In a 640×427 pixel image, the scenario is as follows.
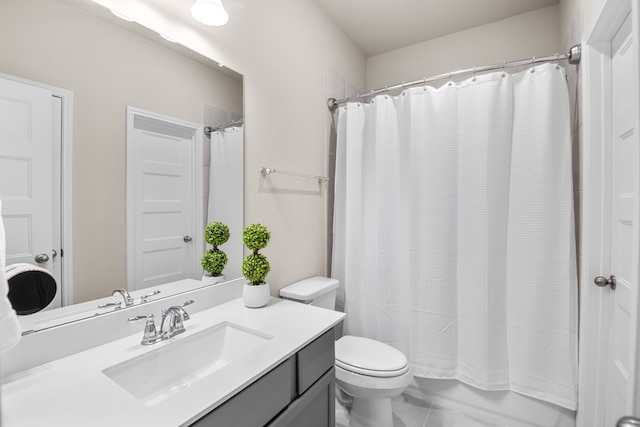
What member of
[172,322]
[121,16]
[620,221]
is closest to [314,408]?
[172,322]

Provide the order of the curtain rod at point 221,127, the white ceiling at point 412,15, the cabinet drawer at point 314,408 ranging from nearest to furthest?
the cabinet drawer at point 314,408 < the curtain rod at point 221,127 < the white ceiling at point 412,15

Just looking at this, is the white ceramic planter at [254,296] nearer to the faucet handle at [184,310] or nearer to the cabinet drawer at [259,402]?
the faucet handle at [184,310]

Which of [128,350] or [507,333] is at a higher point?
[128,350]

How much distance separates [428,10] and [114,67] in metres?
2.02

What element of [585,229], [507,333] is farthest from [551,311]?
[585,229]

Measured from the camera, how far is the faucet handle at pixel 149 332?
104 centimetres

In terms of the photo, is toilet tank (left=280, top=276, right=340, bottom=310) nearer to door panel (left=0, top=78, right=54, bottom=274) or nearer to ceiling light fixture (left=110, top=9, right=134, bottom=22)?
door panel (left=0, top=78, right=54, bottom=274)

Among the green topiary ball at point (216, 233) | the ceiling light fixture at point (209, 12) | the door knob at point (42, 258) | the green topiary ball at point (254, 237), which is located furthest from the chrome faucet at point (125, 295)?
the ceiling light fixture at point (209, 12)

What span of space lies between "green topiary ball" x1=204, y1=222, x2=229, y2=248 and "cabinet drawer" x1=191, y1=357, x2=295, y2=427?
64cm

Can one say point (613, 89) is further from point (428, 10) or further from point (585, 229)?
point (428, 10)

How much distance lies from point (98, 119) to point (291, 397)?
1.13m

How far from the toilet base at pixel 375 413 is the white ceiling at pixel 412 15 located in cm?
242

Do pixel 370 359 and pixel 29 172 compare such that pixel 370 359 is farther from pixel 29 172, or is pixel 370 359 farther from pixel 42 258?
pixel 29 172

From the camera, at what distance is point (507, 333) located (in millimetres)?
1736
